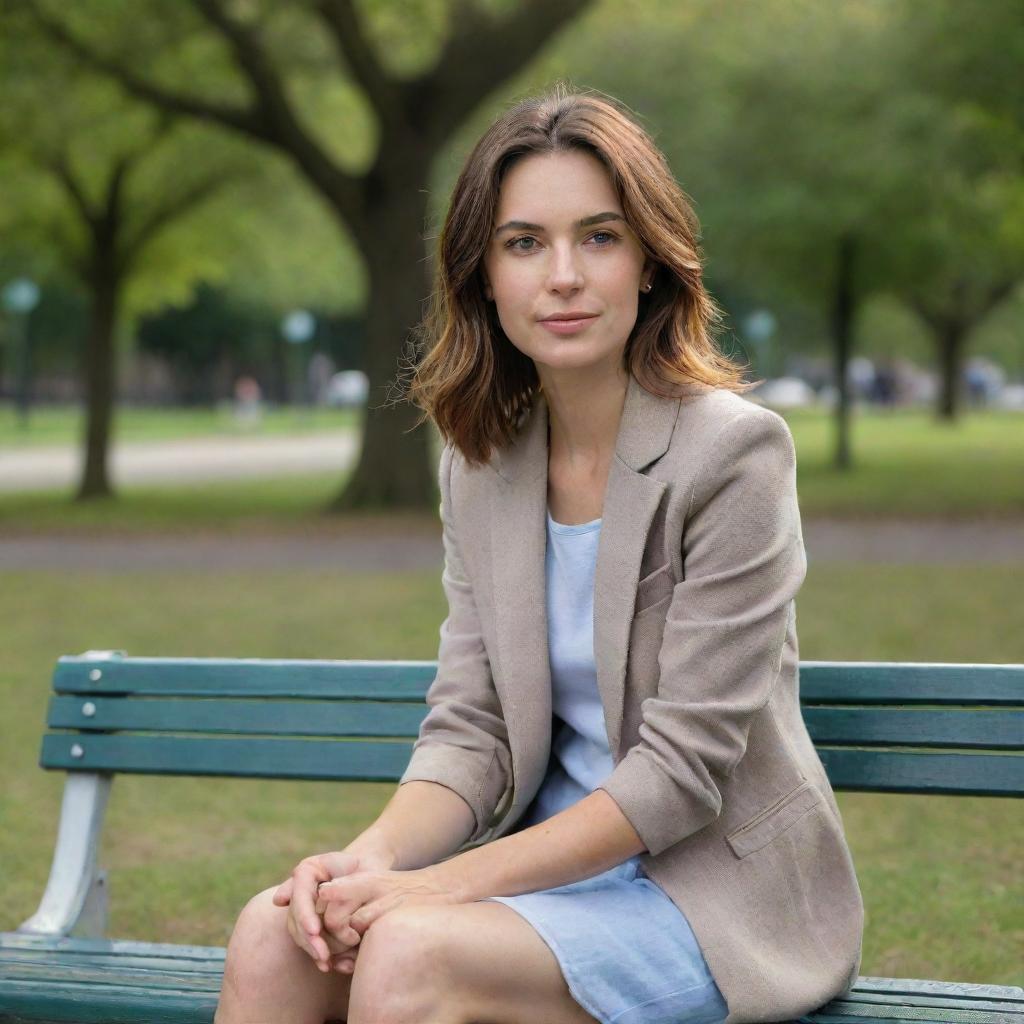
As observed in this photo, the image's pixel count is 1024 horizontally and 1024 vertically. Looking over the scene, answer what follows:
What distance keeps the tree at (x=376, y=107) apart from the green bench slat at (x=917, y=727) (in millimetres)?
13826

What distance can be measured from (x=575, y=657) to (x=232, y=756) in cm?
115

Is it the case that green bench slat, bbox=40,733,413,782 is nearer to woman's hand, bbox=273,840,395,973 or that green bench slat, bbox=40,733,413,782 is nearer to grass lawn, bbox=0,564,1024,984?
woman's hand, bbox=273,840,395,973

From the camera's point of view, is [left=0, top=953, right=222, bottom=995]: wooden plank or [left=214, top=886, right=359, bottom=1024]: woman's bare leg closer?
[left=214, top=886, right=359, bottom=1024]: woman's bare leg

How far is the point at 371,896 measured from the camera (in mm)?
2695

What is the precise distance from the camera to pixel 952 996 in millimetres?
3023

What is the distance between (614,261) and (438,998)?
3.94 ft

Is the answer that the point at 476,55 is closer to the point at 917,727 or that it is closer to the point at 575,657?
the point at 917,727

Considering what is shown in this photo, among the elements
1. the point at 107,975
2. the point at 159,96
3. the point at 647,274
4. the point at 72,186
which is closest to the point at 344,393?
the point at 72,186

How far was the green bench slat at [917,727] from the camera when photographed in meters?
3.31

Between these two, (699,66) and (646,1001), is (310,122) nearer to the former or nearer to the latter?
(699,66)

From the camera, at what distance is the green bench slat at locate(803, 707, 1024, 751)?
3311 millimetres

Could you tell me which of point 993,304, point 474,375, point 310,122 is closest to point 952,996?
point 474,375

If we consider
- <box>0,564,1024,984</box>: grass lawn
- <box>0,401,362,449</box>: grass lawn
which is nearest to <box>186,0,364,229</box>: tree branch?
<box>0,564,1024,984</box>: grass lawn

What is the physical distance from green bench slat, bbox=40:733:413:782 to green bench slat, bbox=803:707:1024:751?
0.88 metres
